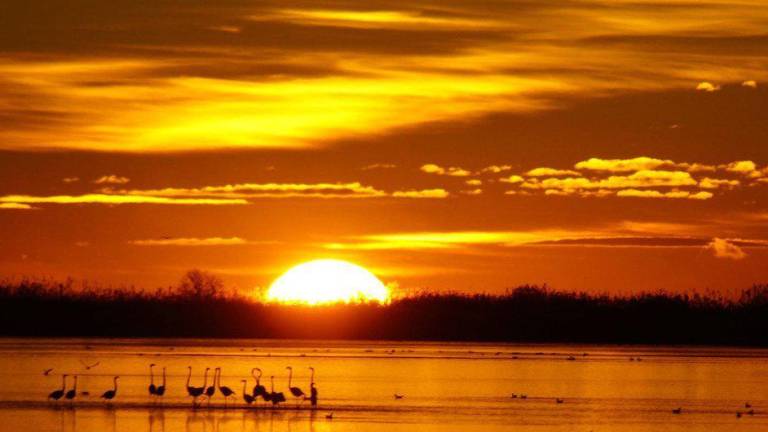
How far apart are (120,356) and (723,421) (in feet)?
88.0

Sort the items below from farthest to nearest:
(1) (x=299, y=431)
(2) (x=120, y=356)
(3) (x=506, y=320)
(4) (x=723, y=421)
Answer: (3) (x=506, y=320), (2) (x=120, y=356), (4) (x=723, y=421), (1) (x=299, y=431)

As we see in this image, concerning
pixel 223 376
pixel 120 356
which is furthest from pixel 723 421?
pixel 120 356

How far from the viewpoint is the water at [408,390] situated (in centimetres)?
2666

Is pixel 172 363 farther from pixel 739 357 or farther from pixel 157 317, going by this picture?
pixel 157 317

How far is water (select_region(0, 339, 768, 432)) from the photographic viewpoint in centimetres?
2666

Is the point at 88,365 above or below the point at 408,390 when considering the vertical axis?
above

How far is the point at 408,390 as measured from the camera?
34469 mm

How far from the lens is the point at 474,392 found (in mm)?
34250

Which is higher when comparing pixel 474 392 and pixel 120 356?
pixel 120 356

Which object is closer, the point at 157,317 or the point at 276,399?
the point at 276,399

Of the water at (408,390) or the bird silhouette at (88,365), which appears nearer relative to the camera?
the water at (408,390)

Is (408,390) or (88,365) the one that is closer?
(408,390)

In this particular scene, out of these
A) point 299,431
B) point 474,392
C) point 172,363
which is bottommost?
point 299,431

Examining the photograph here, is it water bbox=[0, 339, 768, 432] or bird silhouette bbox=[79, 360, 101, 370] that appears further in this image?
bird silhouette bbox=[79, 360, 101, 370]
